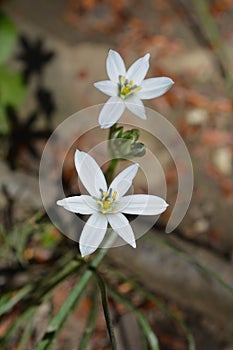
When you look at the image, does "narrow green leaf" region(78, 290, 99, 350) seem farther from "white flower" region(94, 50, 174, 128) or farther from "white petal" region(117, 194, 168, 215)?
"white flower" region(94, 50, 174, 128)

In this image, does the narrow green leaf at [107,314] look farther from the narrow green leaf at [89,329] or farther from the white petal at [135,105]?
the white petal at [135,105]

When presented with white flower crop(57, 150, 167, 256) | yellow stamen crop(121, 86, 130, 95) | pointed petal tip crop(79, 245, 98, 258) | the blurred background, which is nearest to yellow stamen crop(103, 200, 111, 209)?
white flower crop(57, 150, 167, 256)

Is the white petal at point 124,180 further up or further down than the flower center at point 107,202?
further up

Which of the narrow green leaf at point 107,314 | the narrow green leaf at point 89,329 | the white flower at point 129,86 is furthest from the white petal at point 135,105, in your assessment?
the narrow green leaf at point 89,329

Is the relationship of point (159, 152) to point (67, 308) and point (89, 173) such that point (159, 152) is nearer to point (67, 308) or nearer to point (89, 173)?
point (67, 308)

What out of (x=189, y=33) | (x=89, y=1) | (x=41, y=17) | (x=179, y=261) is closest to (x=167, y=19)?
(x=189, y=33)

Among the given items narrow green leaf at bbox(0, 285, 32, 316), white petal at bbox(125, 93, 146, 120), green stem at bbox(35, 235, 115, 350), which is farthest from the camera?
narrow green leaf at bbox(0, 285, 32, 316)
